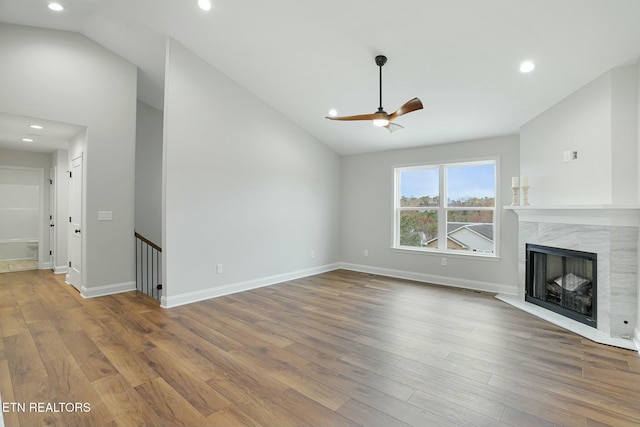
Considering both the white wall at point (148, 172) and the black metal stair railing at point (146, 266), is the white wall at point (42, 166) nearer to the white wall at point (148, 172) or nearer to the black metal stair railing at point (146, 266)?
the white wall at point (148, 172)

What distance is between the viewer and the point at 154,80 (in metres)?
5.21

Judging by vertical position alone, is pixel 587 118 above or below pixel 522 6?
below

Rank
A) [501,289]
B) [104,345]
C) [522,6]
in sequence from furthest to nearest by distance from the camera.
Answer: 1. [501,289]
2. [104,345]
3. [522,6]

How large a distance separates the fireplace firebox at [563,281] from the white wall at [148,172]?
6442 mm

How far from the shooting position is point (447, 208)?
18.3ft

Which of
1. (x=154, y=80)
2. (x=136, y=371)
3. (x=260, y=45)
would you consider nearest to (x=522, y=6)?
(x=260, y=45)

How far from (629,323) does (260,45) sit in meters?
5.12

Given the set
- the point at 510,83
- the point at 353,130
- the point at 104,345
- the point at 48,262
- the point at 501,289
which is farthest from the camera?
the point at 48,262

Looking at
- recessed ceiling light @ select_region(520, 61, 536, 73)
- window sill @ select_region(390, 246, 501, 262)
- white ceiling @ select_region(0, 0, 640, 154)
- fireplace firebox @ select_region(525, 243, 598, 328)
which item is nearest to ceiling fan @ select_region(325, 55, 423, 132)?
white ceiling @ select_region(0, 0, 640, 154)

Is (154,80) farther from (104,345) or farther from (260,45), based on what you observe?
(104,345)

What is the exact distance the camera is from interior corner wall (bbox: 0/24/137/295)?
3953 millimetres

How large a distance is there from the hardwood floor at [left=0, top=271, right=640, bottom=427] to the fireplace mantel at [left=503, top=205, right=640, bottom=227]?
1231mm

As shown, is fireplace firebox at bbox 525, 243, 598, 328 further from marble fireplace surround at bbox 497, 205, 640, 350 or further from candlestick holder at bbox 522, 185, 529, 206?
candlestick holder at bbox 522, 185, 529, 206

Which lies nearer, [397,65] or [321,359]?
[321,359]
